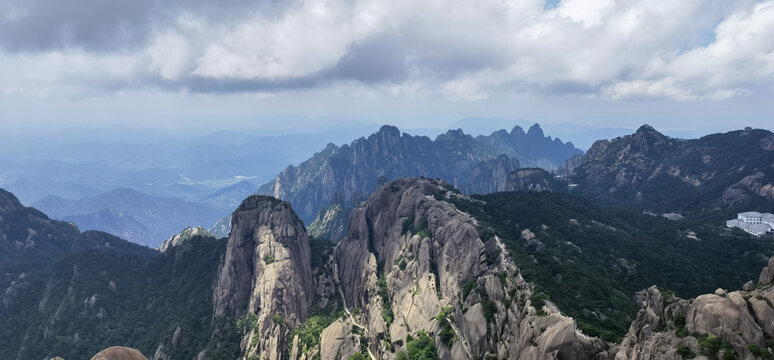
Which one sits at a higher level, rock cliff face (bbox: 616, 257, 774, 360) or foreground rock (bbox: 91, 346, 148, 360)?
foreground rock (bbox: 91, 346, 148, 360)

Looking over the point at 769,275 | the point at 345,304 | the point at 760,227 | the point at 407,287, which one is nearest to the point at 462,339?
the point at 407,287

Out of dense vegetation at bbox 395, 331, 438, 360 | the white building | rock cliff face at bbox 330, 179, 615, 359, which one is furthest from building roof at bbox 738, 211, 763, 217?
dense vegetation at bbox 395, 331, 438, 360

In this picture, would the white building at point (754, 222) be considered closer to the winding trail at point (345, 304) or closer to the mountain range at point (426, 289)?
the mountain range at point (426, 289)

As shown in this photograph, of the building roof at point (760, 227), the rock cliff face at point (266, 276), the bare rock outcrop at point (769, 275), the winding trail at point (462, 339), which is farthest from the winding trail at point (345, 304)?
the building roof at point (760, 227)

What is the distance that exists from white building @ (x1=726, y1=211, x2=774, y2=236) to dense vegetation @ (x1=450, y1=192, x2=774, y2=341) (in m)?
8.71

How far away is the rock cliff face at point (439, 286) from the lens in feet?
215

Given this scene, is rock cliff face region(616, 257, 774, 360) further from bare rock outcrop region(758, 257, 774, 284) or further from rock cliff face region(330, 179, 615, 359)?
rock cliff face region(330, 179, 615, 359)

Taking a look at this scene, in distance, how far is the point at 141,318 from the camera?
15225 cm

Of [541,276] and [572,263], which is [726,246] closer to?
[572,263]

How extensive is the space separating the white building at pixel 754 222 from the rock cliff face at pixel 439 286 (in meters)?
125

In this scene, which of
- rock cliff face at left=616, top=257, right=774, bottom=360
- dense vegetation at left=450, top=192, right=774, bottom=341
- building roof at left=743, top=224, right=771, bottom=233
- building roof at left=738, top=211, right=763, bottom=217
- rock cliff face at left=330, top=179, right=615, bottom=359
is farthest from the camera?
building roof at left=738, top=211, right=763, bottom=217

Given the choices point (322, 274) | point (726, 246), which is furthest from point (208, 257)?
point (726, 246)

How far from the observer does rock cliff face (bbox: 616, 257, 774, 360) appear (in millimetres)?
40125

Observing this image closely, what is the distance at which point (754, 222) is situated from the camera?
167m
